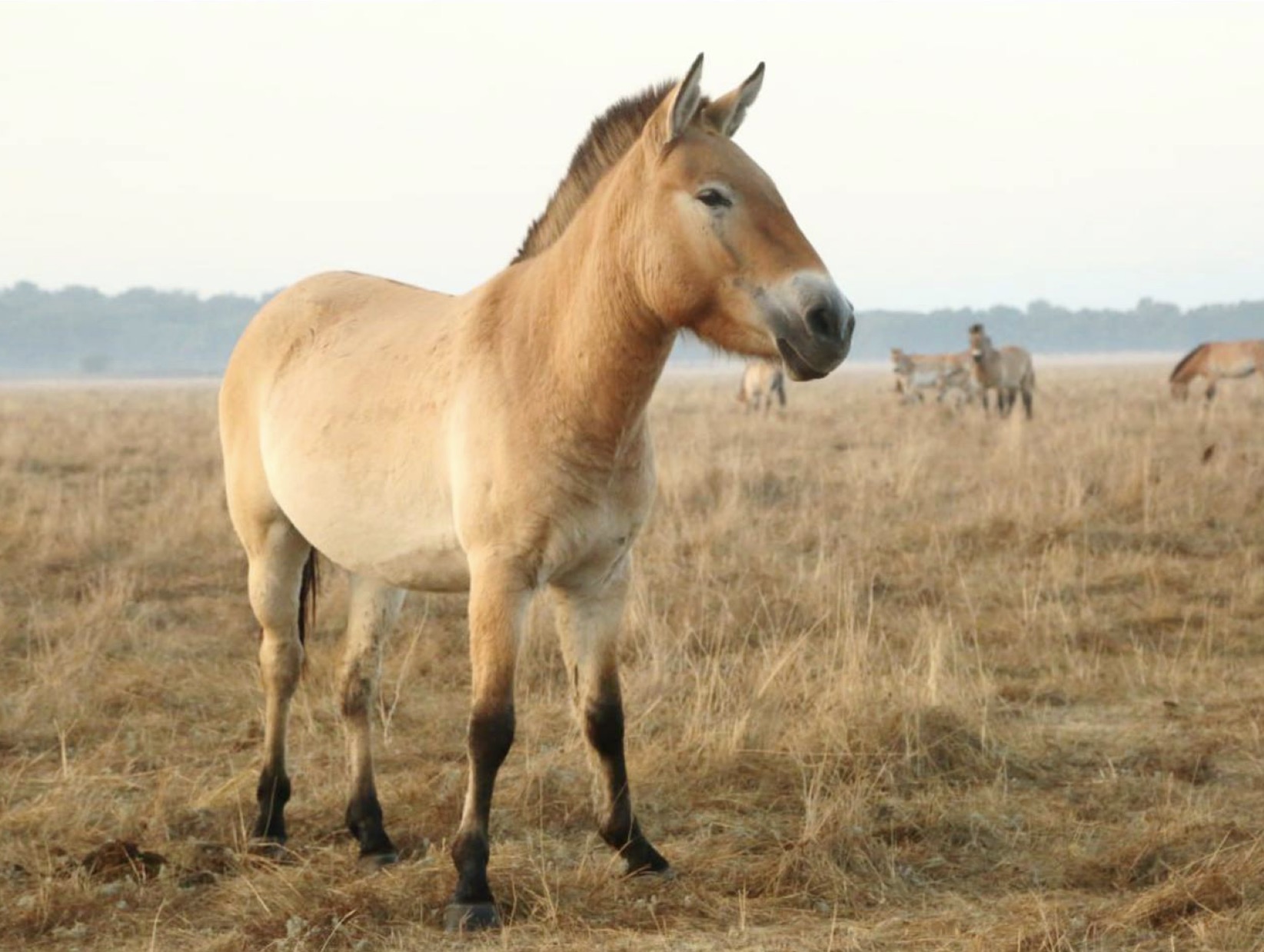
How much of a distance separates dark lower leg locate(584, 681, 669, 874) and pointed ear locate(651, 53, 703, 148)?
5.46ft

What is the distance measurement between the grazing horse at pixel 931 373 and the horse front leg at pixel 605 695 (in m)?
Result: 25.9

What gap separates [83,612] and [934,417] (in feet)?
57.8

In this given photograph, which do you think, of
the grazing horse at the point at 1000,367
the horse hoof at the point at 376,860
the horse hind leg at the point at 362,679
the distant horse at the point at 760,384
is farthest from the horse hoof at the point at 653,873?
the grazing horse at the point at 1000,367

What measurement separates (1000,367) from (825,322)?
2336 centimetres

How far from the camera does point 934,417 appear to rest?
901 inches

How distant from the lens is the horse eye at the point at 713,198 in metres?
3.51

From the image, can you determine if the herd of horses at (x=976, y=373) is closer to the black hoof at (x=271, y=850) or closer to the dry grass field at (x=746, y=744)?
the dry grass field at (x=746, y=744)

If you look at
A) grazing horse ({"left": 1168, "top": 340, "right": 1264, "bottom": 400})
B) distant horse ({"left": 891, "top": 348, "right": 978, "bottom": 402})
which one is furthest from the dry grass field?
distant horse ({"left": 891, "top": 348, "right": 978, "bottom": 402})

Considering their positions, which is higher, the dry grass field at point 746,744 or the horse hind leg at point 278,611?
the horse hind leg at point 278,611

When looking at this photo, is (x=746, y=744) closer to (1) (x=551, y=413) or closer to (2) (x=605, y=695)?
(2) (x=605, y=695)

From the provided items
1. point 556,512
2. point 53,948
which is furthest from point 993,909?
point 53,948

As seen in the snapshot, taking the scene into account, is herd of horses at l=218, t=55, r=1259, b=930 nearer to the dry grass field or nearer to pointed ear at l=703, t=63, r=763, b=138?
pointed ear at l=703, t=63, r=763, b=138

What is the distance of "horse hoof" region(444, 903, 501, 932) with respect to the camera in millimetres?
3674

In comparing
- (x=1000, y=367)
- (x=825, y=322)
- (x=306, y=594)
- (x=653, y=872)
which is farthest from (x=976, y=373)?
(x=825, y=322)
